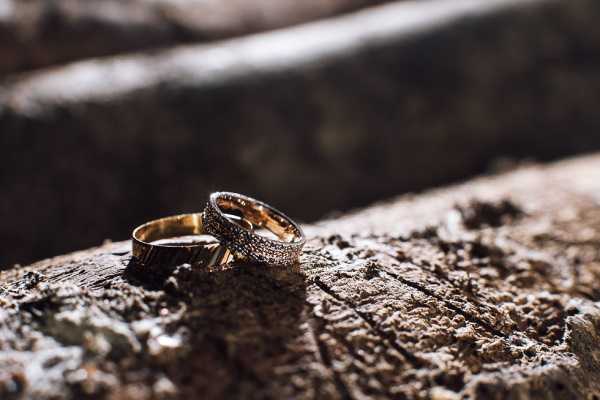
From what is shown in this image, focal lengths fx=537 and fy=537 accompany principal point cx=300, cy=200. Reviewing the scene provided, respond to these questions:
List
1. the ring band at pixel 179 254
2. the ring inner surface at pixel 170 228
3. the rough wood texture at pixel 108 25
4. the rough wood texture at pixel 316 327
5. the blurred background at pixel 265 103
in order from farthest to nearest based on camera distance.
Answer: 1. the rough wood texture at pixel 108 25
2. the blurred background at pixel 265 103
3. the ring inner surface at pixel 170 228
4. the ring band at pixel 179 254
5. the rough wood texture at pixel 316 327

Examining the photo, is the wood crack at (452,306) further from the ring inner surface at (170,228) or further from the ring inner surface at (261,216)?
the ring inner surface at (170,228)

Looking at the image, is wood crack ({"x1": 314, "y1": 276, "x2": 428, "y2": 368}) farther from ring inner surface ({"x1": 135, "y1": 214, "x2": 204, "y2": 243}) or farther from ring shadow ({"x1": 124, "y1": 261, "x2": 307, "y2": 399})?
ring inner surface ({"x1": 135, "y1": 214, "x2": 204, "y2": 243})

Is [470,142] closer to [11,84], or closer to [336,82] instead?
[336,82]

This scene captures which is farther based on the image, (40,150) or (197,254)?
(40,150)

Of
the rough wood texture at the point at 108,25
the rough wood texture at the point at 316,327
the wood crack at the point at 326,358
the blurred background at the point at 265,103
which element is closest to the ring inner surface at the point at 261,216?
the rough wood texture at the point at 316,327

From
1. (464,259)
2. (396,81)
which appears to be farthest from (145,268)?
(396,81)

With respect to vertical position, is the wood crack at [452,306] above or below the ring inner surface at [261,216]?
below
